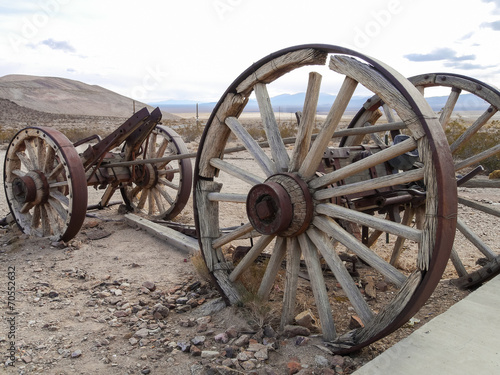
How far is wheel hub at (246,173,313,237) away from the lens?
2.82 m

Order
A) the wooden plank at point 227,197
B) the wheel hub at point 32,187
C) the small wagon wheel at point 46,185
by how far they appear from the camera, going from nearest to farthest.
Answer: the wooden plank at point 227,197
the small wagon wheel at point 46,185
the wheel hub at point 32,187

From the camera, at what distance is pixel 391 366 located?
2129 mm

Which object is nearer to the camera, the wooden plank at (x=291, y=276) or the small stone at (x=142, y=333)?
the wooden plank at (x=291, y=276)

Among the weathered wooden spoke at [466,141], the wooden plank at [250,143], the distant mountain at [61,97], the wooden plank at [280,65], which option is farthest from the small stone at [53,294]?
the distant mountain at [61,97]

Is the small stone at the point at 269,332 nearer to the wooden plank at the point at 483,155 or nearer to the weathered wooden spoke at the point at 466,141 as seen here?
the weathered wooden spoke at the point at 466,141

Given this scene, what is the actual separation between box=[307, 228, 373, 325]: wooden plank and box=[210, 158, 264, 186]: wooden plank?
611 millimetres

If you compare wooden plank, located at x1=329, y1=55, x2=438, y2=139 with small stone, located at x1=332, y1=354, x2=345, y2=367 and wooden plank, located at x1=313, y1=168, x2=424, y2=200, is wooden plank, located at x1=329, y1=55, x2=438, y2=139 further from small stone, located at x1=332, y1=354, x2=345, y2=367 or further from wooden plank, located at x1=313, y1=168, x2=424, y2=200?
small stone, located at x1=332, y1=354, x2=345, y2=367

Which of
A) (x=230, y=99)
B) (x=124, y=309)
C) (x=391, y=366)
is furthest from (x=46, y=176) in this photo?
(x=391, y=366)

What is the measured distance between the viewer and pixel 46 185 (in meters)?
5.50

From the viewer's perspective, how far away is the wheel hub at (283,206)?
282 cm

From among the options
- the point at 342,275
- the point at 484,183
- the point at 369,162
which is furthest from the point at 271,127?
the point at 484,183

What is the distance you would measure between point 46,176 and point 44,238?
0.74 meters

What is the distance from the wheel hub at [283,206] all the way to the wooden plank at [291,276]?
0.13 metres

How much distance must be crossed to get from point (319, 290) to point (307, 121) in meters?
1.07
